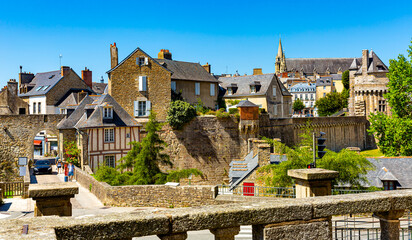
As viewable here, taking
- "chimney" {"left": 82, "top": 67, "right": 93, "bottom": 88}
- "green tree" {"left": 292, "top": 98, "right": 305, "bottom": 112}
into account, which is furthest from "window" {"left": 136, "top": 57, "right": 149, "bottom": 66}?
"green tree" {"left": 292, "top": 98, "right": 305, "bottom": 112}

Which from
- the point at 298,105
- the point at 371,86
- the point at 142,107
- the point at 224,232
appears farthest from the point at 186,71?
the point at 298,105

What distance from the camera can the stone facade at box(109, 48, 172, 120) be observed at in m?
27.6

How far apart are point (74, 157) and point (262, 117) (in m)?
13.4

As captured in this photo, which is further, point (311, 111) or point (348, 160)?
point (311, 111)

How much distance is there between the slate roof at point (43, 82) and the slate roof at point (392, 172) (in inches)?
1150

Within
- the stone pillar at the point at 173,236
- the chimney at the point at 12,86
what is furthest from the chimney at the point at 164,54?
the stone pillar at the point at 173,236

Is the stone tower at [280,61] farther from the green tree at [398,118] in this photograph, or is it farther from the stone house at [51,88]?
the green tree at [398,118]

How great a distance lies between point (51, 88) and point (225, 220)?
3638 cm

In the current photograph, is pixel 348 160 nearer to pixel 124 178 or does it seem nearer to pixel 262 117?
pixel 124 178

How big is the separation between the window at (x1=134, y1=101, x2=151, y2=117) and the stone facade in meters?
0.22

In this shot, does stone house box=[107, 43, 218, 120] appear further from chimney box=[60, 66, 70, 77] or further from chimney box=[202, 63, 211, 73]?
chimney box=[60, 66, 70, 77]

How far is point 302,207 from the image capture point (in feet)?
11.8

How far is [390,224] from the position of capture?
3.96m

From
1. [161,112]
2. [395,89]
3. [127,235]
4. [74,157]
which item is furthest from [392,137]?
[127,235]
